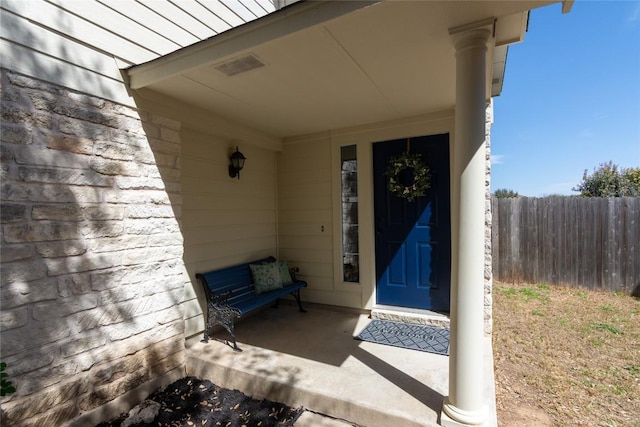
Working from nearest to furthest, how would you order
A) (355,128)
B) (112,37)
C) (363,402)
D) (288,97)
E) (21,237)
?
(21,237) < (363,402) < (112,37) < (288,97) < (355,128)

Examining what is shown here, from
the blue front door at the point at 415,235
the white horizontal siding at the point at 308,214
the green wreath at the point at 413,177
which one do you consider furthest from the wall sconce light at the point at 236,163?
the green wreath at the point at 413,177

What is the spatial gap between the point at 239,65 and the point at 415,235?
95.1 inches

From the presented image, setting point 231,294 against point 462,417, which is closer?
point 462,417

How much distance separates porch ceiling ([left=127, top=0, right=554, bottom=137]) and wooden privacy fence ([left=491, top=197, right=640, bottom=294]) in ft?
11.1

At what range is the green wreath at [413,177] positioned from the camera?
10.9 ft

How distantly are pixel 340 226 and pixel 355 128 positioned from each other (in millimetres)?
1178

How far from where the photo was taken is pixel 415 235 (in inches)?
136

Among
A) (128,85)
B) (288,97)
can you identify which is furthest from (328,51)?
(128,85)

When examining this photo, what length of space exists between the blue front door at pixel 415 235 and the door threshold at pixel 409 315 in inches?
2.6

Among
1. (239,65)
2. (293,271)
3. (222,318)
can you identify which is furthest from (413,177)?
(222,318)

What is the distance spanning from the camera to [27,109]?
1.77 m

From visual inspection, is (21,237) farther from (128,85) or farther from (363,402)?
(363,402)

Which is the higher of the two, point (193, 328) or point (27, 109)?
point (27, 109)

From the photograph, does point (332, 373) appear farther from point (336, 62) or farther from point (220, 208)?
point (336, 62)
